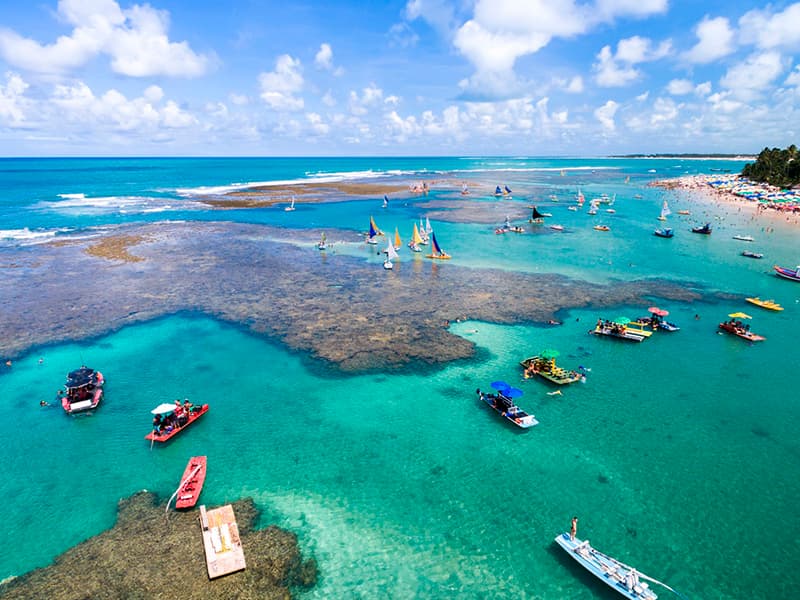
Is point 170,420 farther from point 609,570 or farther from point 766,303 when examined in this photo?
point 766,303

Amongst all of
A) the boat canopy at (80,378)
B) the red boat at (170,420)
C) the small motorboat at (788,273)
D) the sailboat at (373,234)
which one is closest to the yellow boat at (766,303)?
the small motorboat at (788,273)

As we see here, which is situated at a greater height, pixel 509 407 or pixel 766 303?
pixel 766 303

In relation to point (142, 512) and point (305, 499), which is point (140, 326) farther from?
point (305, 499)

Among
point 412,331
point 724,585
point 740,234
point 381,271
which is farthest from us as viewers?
point 740,234

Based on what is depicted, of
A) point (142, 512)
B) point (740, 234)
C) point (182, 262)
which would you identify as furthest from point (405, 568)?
point (740, 234)

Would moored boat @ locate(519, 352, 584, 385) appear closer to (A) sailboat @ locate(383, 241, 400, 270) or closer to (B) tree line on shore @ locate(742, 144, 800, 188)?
(A) sailboat @ locate(383, 241, 400, 270)

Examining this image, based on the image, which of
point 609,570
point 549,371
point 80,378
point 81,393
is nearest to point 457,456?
point 609,570
